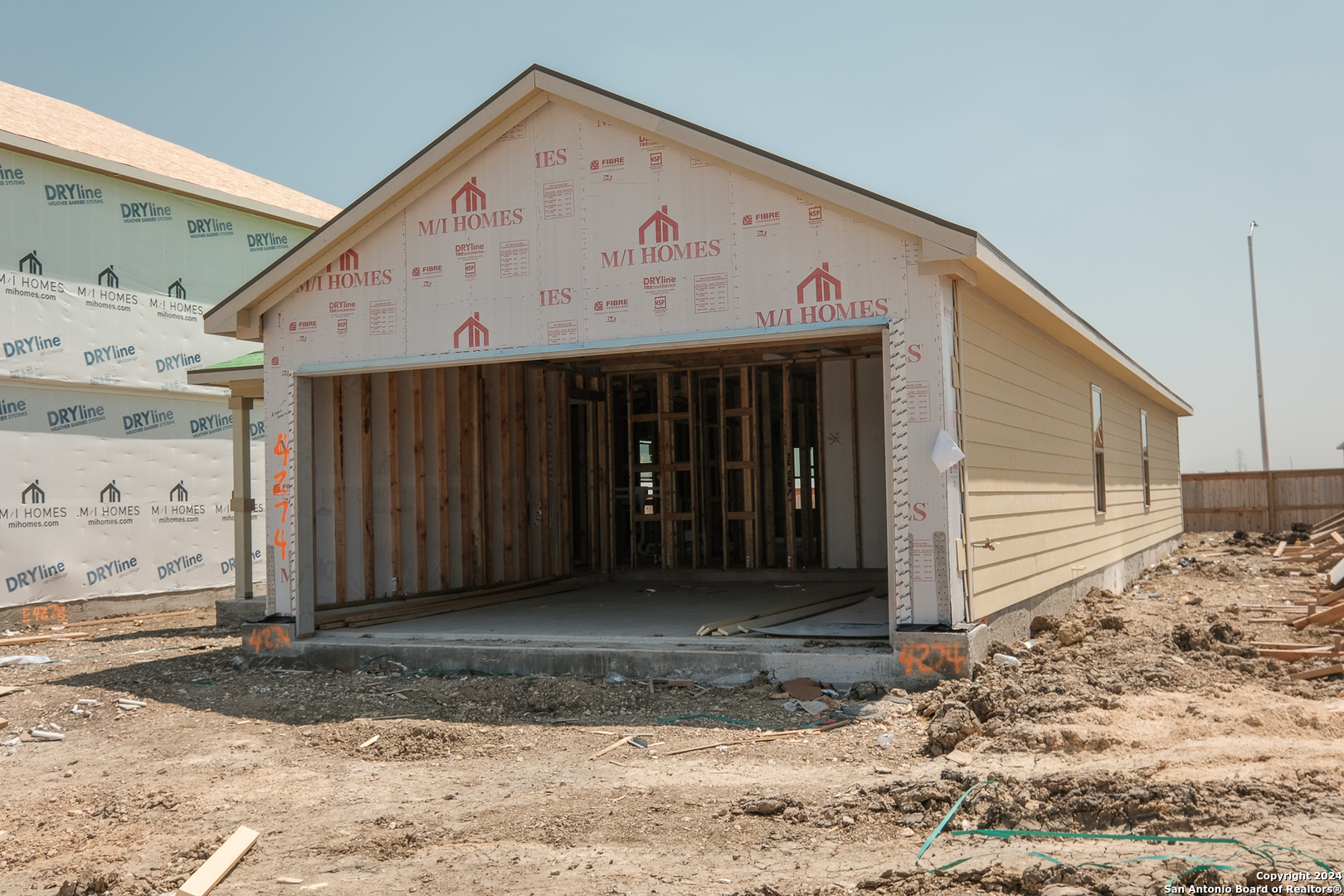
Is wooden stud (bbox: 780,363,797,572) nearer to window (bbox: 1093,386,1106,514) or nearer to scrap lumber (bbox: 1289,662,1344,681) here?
window (bbox: 1093,386,1106,514)

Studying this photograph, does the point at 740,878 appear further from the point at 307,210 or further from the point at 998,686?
the point at 307,210

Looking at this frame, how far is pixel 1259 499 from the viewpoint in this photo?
1150 inches

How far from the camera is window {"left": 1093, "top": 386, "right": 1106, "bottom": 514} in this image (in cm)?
1459

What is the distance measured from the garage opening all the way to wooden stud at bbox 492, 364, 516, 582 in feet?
0.09

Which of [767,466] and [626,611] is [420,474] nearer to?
[626,611]

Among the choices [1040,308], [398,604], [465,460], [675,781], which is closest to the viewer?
[675,781]

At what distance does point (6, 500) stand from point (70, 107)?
742 centimetres

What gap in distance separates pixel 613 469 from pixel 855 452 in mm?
3986

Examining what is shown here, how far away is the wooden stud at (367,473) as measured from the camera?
11.4 metres

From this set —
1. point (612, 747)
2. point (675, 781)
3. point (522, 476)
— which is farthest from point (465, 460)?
point (675, 781)

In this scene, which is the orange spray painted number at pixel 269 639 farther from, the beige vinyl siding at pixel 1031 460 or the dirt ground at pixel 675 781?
the beige vinyl siding at pixel 1031 460

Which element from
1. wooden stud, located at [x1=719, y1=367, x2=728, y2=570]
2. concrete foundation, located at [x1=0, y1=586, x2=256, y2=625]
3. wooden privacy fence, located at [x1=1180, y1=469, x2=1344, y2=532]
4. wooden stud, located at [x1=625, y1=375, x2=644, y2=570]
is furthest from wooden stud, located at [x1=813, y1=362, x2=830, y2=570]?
wooden privacy fence, located at [x1=1180, y1=469, x2=1344, y2=532]

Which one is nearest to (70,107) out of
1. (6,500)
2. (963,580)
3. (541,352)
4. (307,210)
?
(307,210)

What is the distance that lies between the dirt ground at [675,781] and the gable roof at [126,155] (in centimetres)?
833
